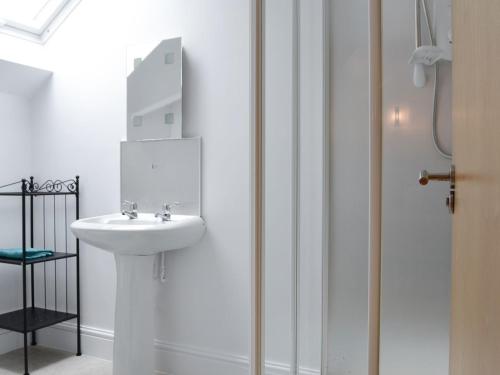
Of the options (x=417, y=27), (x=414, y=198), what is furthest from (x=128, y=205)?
(x=417, y=27)

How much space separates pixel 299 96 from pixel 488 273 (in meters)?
0.90

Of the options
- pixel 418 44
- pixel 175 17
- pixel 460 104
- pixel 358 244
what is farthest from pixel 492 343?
pixel 175 17

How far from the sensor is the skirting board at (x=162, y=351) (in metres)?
2.24

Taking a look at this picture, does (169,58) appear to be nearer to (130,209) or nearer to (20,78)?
(130,209)

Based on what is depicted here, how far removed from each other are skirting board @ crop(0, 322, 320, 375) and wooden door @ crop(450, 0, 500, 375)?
1.55 meters

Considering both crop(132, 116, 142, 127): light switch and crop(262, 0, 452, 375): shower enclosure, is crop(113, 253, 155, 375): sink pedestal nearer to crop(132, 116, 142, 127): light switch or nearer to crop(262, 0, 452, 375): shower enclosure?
crop(132, 116, 142, 127): light switch

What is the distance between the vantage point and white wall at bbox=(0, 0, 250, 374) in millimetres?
2221

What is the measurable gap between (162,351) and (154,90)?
1.45 metres

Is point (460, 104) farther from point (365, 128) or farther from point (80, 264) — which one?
point (80, 264)

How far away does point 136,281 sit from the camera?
210cm

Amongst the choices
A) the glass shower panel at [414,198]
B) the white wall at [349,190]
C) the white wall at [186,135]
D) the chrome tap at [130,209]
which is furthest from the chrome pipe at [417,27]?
the chrome tap at [130,209]

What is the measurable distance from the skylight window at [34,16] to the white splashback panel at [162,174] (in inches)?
37.7

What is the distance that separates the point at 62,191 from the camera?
2750mm

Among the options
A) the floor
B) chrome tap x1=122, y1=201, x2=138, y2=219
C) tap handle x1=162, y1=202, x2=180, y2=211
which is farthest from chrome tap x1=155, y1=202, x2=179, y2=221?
the floor
